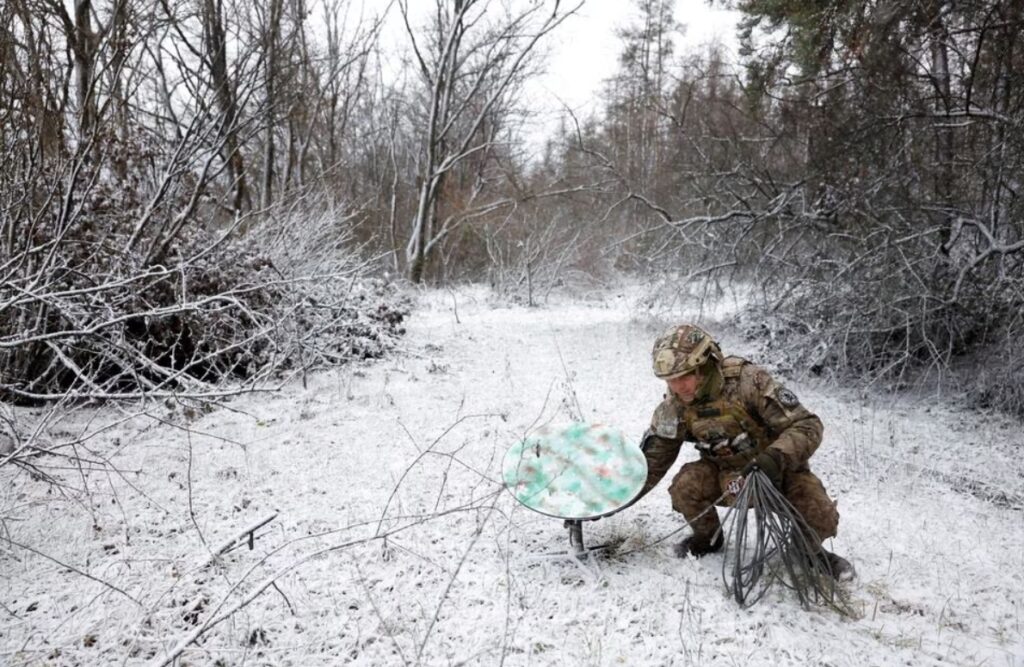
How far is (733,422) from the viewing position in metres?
2.77

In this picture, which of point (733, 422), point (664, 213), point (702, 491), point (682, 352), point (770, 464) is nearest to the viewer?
point (770, 464)

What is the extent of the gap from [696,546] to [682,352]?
39.0 inches

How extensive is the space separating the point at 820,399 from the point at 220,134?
575 centimetres

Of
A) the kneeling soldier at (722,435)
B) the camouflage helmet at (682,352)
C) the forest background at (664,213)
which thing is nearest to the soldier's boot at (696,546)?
the kneeling soldier at (722,435)

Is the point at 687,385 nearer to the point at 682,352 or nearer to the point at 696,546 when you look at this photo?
the point at 682,352

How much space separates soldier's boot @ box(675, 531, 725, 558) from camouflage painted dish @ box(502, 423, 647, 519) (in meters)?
0.53

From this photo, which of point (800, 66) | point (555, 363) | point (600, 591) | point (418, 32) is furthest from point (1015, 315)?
point (418, 32)

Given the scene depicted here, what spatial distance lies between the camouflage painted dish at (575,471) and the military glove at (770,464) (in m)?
0.45

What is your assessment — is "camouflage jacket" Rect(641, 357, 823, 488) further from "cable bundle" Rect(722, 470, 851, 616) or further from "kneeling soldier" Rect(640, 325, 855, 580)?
"cable bundle" Rect(722, 470, 851, 616)


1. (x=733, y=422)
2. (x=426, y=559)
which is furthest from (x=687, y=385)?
(x=426, y=559)

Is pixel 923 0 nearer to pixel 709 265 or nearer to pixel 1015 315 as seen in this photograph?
pixel 1015 315

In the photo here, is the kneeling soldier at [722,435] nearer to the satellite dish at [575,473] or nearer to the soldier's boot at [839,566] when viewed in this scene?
the soldier's boot at [839,566]

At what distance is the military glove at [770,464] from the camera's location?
246 cm

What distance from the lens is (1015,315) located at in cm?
530
